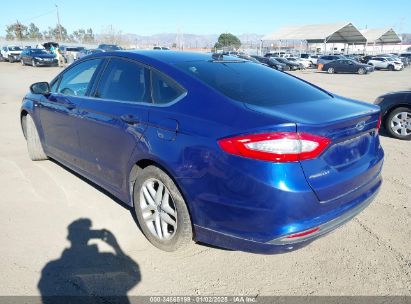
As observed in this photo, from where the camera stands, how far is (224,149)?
2.31 metres

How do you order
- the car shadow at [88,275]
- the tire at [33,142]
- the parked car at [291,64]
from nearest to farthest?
the car shadow at [88,275], the tire at [33,142], the parked car at [291,64]

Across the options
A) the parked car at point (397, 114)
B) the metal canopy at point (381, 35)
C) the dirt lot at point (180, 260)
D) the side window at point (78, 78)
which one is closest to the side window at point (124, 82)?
the side window at point (78, 78)

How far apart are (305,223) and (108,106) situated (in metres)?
2.08

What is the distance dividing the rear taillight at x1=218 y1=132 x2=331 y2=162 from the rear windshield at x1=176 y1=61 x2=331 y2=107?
0.42 metres

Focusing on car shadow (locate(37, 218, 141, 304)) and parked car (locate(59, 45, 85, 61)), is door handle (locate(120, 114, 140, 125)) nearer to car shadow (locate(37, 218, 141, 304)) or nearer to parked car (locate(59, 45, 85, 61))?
car shadow (locate(37, 218, 141, 304))

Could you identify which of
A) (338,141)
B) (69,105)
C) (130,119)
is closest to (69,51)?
(69,105)

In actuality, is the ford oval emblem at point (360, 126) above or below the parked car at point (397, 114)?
above

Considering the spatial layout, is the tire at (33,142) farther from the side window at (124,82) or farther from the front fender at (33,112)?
the side window at (124,82)

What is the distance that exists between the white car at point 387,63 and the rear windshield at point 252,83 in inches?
1548

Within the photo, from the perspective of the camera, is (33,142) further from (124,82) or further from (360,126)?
(360,126)

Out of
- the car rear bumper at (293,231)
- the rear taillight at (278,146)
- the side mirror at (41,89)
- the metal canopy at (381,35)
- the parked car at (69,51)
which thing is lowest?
the car rear bumper at (293,231)

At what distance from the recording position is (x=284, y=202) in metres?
2.21

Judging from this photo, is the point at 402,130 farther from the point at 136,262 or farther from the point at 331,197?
the point at 136,262

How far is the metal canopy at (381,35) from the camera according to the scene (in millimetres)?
64250
